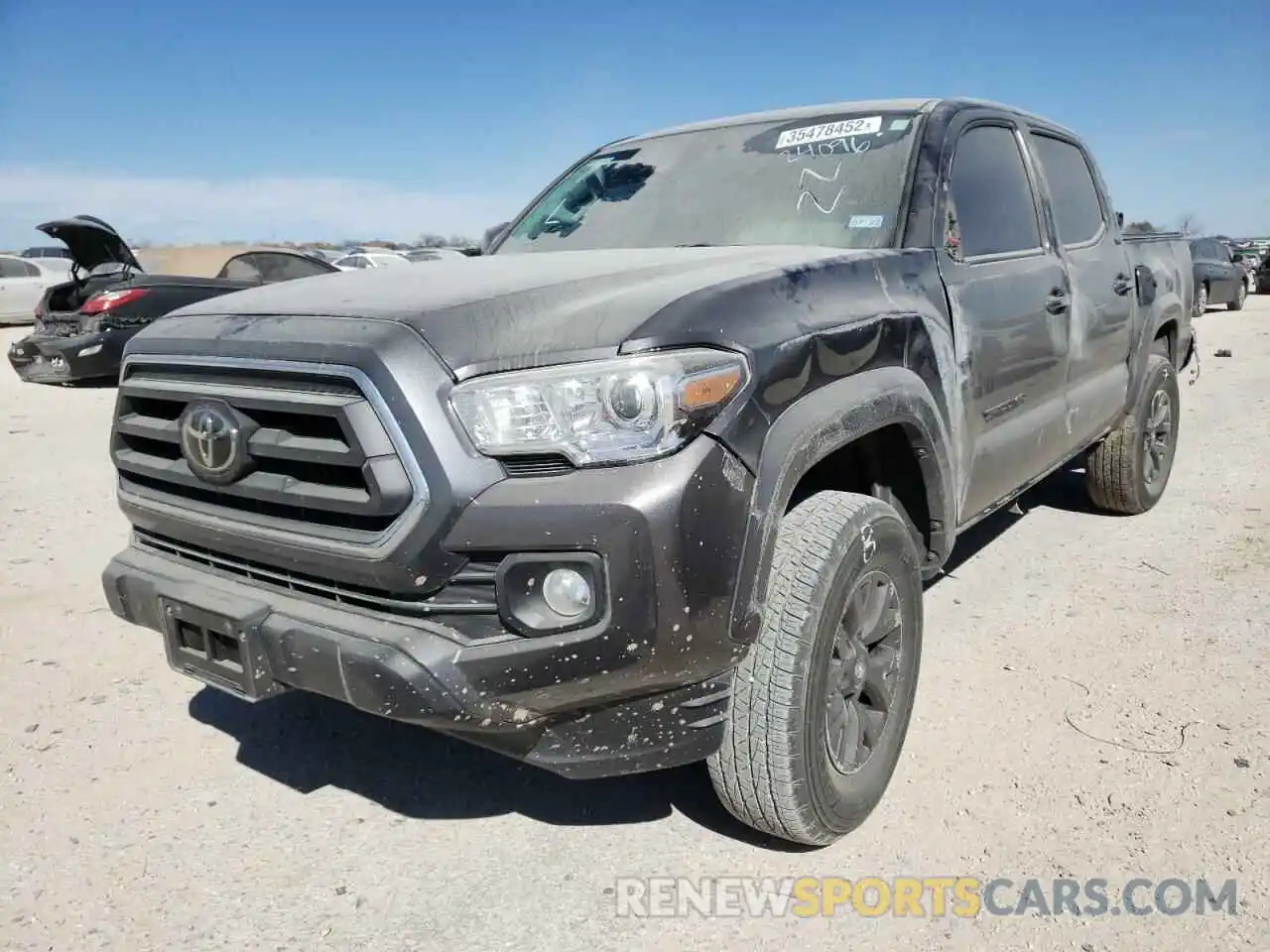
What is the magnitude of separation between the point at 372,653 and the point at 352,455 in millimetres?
397

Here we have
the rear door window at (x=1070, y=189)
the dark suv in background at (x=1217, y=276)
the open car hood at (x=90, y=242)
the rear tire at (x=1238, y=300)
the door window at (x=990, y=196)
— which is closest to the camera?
the door window at (x=990, y=196)

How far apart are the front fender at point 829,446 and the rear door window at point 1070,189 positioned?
1.73 metres

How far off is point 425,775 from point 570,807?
0.46 m

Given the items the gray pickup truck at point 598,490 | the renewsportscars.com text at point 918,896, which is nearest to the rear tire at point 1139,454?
the gray pickup truck at point 598,490

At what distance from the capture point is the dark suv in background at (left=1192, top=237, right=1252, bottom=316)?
19922 mm

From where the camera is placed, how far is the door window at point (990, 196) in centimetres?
324

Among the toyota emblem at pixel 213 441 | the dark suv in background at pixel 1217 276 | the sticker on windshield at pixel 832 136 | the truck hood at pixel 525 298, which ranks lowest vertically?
the dark suv in background at pixel 1217 276

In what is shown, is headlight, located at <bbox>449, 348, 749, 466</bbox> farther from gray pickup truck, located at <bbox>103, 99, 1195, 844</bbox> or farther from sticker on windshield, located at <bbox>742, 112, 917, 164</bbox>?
sticker on windshield, located at <bbox>742, 112, 917, 164</bbox>

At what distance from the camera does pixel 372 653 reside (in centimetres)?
191

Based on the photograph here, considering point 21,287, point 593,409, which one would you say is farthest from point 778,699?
point 21,287

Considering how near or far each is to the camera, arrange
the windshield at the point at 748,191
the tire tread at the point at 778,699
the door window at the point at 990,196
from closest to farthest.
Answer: the tire tread at the point at 778,699, the windshield at the point at 748,191, the door window at the point at 990,196

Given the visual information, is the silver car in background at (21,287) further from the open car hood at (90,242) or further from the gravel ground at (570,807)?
the gravel ground at (570,807)

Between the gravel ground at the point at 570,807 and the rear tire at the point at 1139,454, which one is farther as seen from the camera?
the rear tire at the point at 1139,454

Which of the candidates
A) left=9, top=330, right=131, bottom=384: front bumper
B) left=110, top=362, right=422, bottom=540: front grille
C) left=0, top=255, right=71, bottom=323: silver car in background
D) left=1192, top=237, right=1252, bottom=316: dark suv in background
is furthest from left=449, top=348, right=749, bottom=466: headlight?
left=1192, top=237, right=1252, bottom=316: dark suv in background
